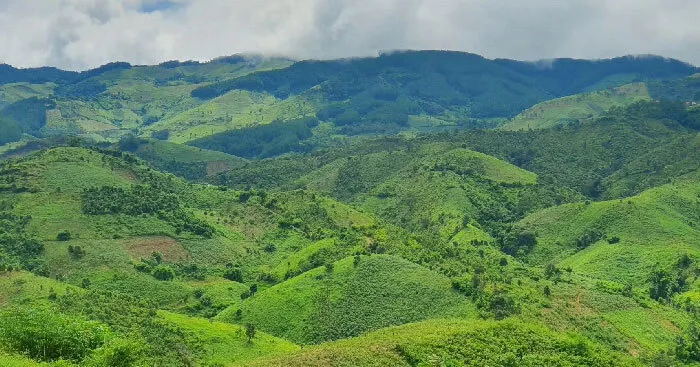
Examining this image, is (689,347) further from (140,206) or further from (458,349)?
(140,206)

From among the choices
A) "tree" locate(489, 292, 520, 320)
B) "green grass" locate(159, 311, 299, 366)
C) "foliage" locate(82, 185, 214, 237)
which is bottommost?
"green grass" locate(159, 311, 299, 366)

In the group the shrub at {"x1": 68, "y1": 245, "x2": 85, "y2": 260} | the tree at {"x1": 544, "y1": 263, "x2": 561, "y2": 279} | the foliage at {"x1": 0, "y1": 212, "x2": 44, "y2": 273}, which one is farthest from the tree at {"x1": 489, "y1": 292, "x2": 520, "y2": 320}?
the foliage at {"x1": 0, "y1": 212, "x2": 44, "y2": 273}

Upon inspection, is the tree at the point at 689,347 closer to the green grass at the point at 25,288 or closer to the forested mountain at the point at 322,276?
the forested mountain at the point at 322,276

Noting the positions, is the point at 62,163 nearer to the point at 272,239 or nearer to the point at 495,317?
the point at 272,239

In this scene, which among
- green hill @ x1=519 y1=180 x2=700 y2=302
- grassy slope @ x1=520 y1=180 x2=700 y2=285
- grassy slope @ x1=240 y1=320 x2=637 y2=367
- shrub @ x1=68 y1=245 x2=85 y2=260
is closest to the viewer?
grassy slope @ x1=240 y1=320 x2=637 y2=367

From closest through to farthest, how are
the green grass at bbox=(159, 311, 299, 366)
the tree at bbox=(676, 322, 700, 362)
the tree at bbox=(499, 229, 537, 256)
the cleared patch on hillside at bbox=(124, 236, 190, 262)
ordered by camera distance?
the green grass at bbox=(159, 311, 299, 366), the tree at bbox=(676, 322, 700, 362), the cleared patch on hillside at bbox=(124, 236, 190, 262), the tree at bbox=(499, 229, 537, 256)

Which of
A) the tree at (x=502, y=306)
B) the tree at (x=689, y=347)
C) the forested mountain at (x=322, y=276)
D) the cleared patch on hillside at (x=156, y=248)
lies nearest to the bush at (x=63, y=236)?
the forested mountain at (x=322, y=276)

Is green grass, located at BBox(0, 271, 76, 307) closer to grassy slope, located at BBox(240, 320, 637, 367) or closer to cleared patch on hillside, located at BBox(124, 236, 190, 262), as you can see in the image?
cleared patch on hillside, located at BBox(124, 236, 190, 262)

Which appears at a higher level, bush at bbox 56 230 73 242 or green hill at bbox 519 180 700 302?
bush at bbox 56 230 73 242
